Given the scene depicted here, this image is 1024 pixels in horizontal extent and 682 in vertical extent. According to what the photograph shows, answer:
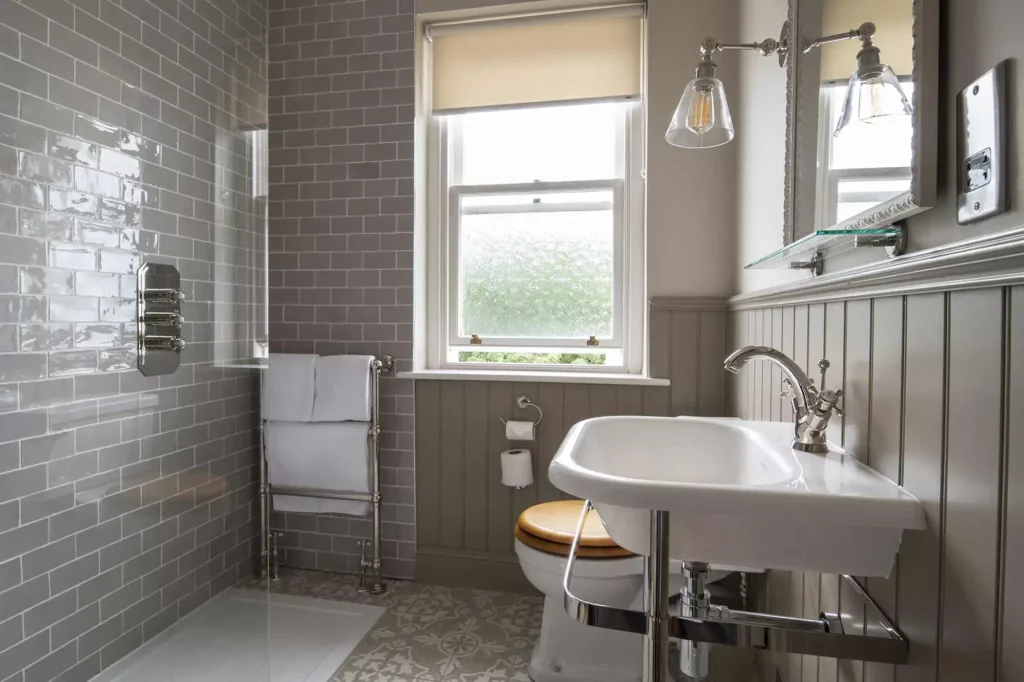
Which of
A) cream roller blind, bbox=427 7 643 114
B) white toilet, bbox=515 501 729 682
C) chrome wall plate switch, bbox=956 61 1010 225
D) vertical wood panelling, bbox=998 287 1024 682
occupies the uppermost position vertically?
cream roller blind, bbox=427 7 643 114

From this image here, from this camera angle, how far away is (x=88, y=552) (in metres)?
1.42

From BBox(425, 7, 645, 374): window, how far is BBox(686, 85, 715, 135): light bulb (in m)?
1.00

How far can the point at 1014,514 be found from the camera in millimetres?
555

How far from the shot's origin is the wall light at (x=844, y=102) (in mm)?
829

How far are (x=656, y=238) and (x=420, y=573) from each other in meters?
1.64

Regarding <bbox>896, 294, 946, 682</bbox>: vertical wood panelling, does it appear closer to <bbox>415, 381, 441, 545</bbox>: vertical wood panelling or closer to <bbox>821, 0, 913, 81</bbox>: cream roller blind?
<bbox>821, 0, 913, 81</bbox>: cream roller blind

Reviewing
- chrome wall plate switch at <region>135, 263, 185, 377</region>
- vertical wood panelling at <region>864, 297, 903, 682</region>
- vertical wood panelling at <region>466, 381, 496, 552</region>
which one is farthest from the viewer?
vertical wood panelling at <region>466, 381, 496, 552</region>

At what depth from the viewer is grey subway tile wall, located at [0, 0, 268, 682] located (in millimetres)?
1270

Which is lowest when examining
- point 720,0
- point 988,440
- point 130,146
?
point 988,440

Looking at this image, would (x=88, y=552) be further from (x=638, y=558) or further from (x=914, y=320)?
(x=914, y=320)

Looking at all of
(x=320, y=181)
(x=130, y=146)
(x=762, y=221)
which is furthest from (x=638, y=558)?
(x=320, y=181)

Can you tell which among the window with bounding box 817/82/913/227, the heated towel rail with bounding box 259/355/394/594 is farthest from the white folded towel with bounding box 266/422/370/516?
the window with bounding box 817/82/913/227

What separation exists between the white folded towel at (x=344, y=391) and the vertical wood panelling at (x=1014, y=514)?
79.3 inches

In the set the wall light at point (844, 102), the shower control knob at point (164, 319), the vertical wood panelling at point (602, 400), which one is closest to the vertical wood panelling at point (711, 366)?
the vertical wood panelling at point (602, 400)
